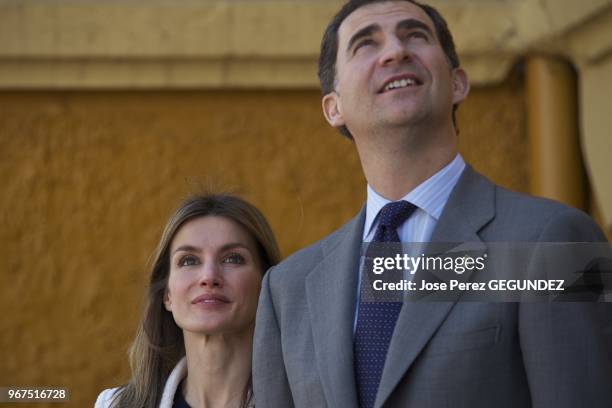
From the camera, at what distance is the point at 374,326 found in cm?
203

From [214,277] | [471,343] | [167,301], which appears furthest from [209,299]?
[471,343]

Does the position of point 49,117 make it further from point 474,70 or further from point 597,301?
point 597,301

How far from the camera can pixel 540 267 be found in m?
1.92

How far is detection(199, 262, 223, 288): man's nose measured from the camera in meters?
2.62

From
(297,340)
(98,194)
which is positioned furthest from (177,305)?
(98,194)

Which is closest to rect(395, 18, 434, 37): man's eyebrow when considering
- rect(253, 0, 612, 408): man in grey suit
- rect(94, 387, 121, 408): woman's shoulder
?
rect(253, 0, 612, 408): man in grey suit

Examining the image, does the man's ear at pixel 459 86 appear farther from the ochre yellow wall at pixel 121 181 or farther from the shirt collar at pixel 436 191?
the ochre yellow wall at pixel 121 181

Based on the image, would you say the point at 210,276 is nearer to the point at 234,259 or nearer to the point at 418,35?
the point at 234,259

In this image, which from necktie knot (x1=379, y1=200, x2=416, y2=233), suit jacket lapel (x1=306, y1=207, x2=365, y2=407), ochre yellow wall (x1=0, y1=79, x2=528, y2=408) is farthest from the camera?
ochre yellow wall (x1=0, y1=79, x2=528, y2=408)

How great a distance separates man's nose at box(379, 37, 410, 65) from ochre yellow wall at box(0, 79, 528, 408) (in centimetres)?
166

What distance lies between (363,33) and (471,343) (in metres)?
0.75

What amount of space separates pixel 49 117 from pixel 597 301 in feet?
8.33

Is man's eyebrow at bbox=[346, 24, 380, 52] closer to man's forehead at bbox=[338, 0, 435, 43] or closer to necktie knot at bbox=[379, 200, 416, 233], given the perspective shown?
man's forehead at bbox=[338, 0, 435, 43]

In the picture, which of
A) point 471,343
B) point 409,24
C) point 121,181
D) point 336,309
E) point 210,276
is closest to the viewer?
point 471,343
